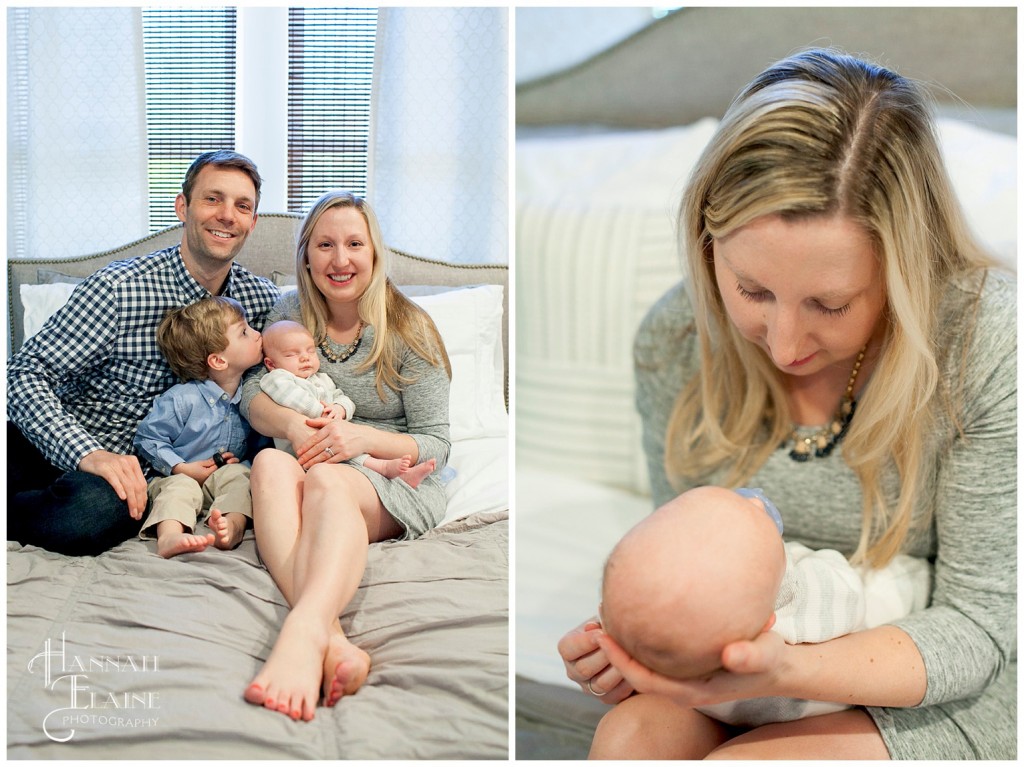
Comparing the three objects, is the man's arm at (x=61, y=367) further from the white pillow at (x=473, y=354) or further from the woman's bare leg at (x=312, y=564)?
the white pillow at (x=473, y=354)

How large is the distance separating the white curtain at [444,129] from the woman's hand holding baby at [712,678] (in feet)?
1.62

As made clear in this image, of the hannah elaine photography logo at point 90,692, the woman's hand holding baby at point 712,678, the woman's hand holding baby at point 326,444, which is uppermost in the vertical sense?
the woman's hand holding baby at point 326,444

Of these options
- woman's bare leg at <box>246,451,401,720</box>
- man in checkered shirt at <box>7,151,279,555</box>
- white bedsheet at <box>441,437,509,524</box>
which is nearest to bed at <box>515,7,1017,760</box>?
white bedsheet at <box>441,437,509,524</box>

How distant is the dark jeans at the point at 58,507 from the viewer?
3.00 ft

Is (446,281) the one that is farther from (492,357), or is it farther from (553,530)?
(553,530)

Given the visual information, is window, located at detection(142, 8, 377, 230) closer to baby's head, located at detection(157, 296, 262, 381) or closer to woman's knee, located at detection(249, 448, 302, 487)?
baby's head, located at detection(157, 296, 262, 381)

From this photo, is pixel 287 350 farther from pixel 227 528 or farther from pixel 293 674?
pixel 293 674

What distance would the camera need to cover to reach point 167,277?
922 millimetres

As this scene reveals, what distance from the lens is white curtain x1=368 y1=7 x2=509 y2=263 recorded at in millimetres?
971

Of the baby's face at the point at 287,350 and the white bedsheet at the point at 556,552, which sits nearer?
the baby's face at the point at 287,350

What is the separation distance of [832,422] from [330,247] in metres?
0.66

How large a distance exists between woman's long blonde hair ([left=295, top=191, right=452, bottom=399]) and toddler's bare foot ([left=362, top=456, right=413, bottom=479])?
0.25 feet

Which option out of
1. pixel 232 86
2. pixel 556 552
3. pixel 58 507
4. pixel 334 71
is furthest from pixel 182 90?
pixel 556 552

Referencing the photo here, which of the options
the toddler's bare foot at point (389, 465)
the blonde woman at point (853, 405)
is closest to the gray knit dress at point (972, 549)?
the blonde woman at point (853, 405)
